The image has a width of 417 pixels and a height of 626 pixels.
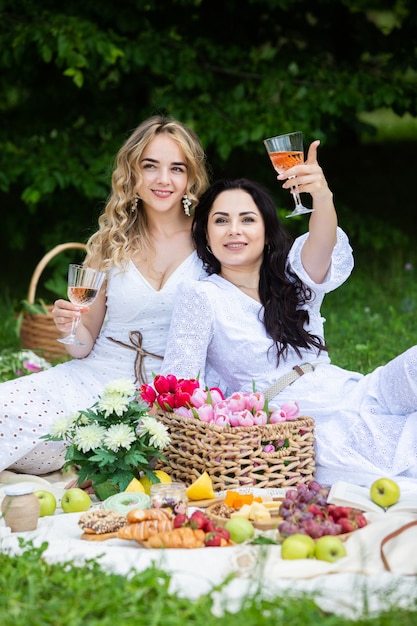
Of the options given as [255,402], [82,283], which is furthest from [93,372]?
[255,402]

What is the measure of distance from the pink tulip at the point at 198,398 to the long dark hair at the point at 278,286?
45cm

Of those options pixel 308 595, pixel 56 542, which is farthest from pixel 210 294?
pixel 308 595

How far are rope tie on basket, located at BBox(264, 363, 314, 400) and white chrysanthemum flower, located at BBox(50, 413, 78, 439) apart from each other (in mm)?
828

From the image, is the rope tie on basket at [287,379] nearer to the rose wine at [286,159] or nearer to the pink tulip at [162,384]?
the pink tulip at [162,384]

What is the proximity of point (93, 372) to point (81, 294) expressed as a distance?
713 millimetres

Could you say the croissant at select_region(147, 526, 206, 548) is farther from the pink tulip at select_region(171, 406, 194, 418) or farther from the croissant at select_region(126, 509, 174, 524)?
the pink tulip at select_region(171, 406, 194, 418)

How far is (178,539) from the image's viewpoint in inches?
117

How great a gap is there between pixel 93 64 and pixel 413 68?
2.82 m

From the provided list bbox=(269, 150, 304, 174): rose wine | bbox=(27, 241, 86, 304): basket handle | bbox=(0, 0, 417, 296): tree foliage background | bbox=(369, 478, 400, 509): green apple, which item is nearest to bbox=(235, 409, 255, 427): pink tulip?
bbox=(369, 478, 400, 509): green apple

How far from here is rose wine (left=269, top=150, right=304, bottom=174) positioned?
3727 mm

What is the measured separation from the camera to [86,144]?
24.7ft

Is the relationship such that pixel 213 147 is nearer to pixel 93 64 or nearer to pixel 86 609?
pixel 93 64

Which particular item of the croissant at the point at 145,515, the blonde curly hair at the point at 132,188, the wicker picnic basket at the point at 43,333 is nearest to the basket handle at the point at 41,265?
the wicker picnic basket at the point at 43,333

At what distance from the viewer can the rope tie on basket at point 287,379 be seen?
3.96 metres
